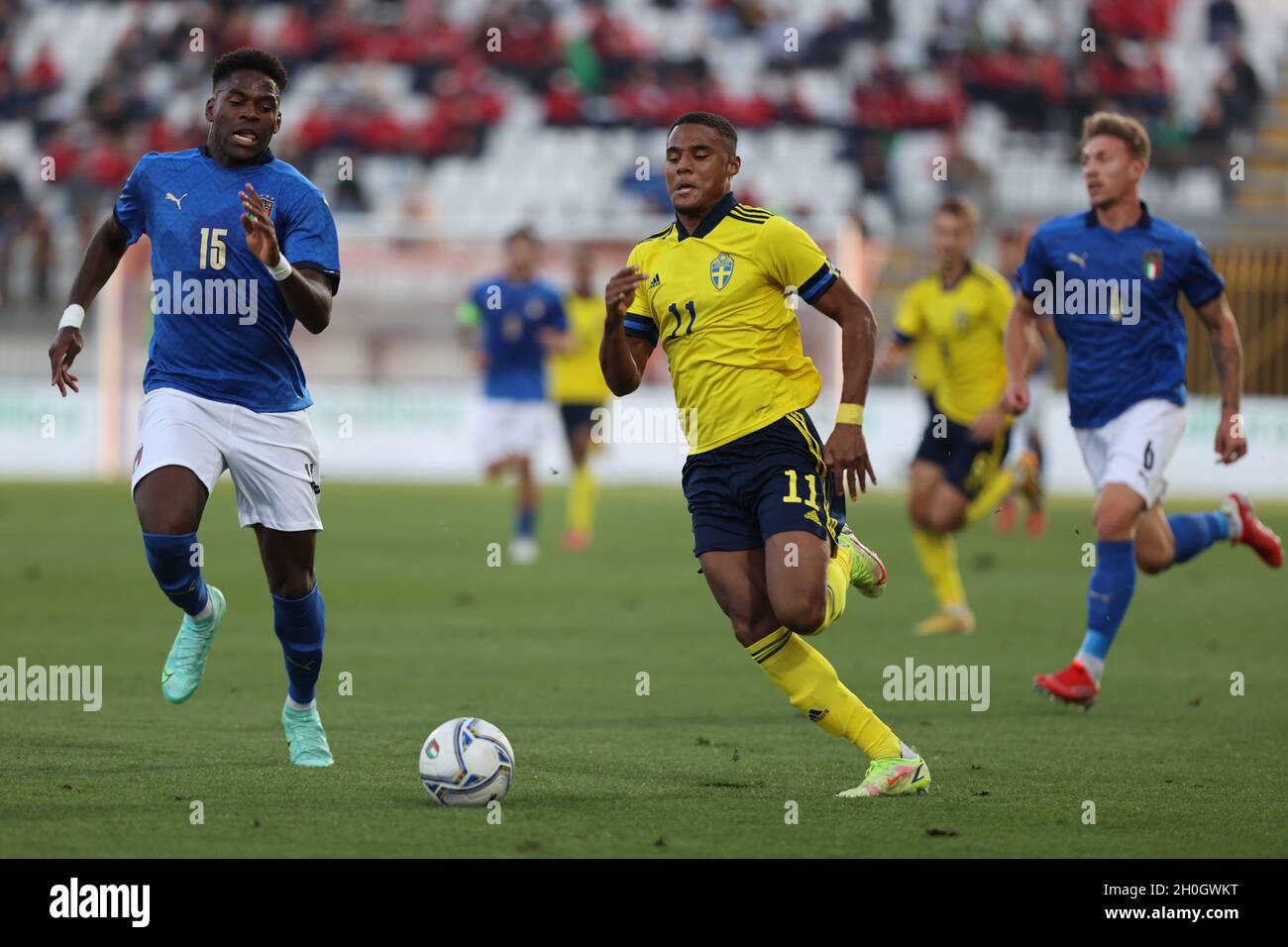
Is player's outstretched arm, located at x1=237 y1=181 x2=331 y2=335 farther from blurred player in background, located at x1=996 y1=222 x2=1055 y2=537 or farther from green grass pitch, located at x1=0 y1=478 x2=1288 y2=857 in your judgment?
blurred player in background, located at x1=996 y1=222 x2=1055 y2=537

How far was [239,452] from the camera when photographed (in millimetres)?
7012

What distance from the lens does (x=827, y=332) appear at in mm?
26500

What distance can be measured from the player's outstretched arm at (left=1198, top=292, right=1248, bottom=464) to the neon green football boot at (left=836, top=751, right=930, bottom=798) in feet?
10.3

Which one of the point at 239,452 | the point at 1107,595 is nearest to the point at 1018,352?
the point at 1107,595

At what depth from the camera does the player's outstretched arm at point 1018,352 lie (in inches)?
361

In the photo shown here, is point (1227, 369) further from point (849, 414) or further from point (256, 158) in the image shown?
point (256, 158)

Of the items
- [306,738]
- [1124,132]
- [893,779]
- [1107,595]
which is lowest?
[893,779]

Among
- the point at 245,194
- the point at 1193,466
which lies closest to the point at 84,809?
the point at 245,194

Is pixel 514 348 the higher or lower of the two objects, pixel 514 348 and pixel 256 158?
the higher

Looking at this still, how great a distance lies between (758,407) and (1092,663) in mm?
2985

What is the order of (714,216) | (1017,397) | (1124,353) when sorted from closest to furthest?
(714,216), (1124,353), (1017,397)

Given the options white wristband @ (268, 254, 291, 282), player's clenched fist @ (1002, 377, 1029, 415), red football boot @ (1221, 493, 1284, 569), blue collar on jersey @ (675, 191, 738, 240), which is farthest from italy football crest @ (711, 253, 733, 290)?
red football boot @ (1221, 493, 1284, 569)
